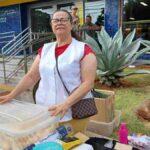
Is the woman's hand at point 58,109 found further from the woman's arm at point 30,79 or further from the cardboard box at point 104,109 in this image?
the cardboard box at point 104,109

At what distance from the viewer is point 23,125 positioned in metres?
1.78

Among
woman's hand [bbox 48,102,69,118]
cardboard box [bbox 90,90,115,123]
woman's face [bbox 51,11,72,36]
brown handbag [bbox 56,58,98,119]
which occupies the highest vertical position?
woman's face [bbox 51,11,72,36]

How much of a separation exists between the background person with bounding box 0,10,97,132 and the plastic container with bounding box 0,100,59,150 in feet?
0.93

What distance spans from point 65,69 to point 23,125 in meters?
0.64

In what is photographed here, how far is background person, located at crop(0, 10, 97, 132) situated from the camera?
2268mm

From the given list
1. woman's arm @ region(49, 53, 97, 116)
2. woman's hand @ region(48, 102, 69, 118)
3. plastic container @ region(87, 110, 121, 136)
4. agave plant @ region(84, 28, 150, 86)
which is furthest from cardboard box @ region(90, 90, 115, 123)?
agave plant @ region(84, 28, 150, 86)

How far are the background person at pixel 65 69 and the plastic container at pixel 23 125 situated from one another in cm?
28

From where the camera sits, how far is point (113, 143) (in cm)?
210

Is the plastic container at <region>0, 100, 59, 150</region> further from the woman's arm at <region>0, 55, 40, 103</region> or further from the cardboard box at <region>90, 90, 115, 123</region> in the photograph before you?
the cardboard box at <region>90, 90, 115, 123</region>

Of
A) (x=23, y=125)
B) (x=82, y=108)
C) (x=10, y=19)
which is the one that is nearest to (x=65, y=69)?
(x=82, y=108)

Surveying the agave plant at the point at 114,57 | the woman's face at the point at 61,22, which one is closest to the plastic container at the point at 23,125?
the woman's face at the point at 61,22

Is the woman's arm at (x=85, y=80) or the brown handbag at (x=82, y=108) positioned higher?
the woman's arm at (x=85, y=80)

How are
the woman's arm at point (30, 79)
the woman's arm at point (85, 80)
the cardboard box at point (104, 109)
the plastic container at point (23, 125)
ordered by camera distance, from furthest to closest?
1. the cardboard box at point (104, 109)
2. the woman's arm at point (30, 79)
3. the woman's arm at point (85, 80)
4. the plastic container at point (23, 125)

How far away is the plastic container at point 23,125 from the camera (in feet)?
5.69
